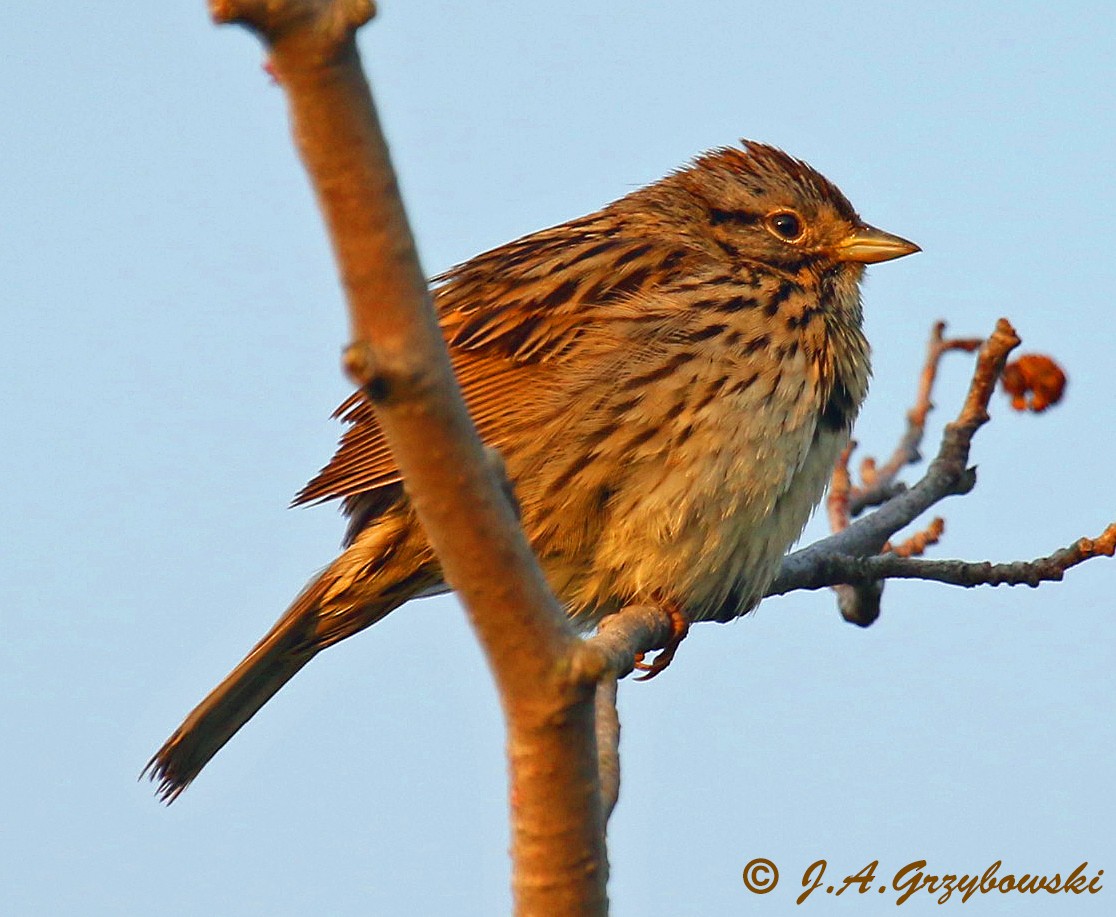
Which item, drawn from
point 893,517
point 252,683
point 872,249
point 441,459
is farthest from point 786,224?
point 441,459

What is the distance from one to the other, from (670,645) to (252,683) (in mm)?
1185

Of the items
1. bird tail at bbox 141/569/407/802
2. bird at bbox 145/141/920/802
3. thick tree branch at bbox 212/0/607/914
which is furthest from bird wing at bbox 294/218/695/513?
thick tree branch at bbox 212/0/607/914

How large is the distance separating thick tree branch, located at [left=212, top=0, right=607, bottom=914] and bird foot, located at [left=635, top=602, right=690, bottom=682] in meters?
1.95

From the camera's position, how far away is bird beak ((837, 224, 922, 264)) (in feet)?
16.5

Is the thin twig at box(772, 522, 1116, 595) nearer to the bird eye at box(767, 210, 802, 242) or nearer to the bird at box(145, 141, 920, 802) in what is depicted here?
the bird at box(145, 141, 920, 802)

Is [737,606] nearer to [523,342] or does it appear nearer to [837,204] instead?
[523,342]

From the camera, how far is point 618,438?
4.27 meters

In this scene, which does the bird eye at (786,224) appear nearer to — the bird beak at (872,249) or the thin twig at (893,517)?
the bird beak at (872,249)

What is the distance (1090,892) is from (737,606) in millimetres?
1247

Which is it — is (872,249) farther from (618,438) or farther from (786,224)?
(618,438)

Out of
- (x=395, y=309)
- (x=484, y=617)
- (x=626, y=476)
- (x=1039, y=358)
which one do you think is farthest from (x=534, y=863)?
(x=1039, y=358)

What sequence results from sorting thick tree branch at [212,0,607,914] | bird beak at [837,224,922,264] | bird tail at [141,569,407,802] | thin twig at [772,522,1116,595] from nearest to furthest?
thick tree branch at [212,0,607,914], thin twig at [772,522,1116,595], bird tail at [141,569,407,802], bird beak at [837,224,922,264]

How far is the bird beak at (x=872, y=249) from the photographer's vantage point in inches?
198

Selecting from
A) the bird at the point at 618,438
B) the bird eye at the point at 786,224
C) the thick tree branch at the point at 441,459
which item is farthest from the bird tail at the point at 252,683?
the thick tree branch at the point at 441,459
